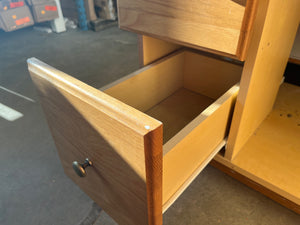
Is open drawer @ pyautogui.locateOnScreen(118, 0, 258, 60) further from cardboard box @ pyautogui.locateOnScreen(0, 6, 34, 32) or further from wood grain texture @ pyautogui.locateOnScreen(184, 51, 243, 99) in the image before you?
cardboard box @ pyautogui.locateOnScreen(0, 6, 34, 32)

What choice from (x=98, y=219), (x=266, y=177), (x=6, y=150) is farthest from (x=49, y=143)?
(x=266, y=177)

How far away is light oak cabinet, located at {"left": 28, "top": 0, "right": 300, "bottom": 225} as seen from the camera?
14.9 inches

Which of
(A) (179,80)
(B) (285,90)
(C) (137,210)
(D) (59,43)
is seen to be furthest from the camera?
(D) (59,43)

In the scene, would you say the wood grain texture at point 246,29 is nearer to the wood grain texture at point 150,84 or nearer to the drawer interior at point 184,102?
the drawer interior at point 184,102

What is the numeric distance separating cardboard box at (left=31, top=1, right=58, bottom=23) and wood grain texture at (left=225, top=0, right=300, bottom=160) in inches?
92.1

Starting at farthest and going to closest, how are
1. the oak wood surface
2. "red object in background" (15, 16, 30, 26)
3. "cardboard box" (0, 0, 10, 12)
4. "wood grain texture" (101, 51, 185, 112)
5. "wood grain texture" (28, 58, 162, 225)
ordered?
"red object in background" (15, 16, 30, 26), "cardboard box" (0, 0, 10, 12), the oak wood surface, "wood grain texture" (101, 51, 185, 112), "wood grain texture" (28, 58, 162, 225)

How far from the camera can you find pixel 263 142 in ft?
2.72

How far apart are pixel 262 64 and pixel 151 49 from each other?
37 centimetres

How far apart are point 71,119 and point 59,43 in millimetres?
2027

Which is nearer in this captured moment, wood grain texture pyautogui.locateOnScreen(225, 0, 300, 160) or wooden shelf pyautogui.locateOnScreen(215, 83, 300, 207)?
wood grain texture pyautogui.locateOnScreen(225, 0, 300, 160)

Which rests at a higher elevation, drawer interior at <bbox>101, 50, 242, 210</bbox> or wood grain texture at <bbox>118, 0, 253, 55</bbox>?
wood grain texture at <bbox>118, 0, 253, 55</bbox>

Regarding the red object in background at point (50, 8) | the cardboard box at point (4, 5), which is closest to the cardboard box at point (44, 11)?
the red object in background at point (50, 8)

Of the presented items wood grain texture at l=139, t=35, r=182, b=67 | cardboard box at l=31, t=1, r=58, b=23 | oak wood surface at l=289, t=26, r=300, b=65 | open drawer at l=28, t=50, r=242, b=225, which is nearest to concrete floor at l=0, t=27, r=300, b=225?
open drawer at l=28, t=50, r=242, b=225

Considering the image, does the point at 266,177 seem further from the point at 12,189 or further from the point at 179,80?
the point at 12,189
